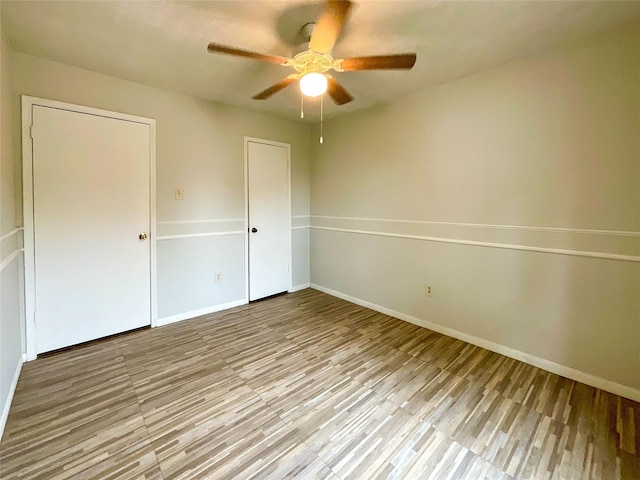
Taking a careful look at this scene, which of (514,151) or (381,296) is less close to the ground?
(514,151)

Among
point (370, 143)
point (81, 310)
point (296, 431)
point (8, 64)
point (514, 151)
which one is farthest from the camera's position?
point (370, 143)

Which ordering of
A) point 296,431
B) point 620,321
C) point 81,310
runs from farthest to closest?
point 81,310, point 620,321, point 296,431

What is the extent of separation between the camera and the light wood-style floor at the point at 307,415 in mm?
1405

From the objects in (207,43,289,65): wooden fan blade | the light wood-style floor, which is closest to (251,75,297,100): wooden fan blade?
(207,43,289,65): wooden fan blade

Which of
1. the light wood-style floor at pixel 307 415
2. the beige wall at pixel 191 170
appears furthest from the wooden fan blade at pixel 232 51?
the light wood-style floor at pixel 307 415

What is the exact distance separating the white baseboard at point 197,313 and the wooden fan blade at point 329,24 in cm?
282

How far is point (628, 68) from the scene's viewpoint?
182 cm

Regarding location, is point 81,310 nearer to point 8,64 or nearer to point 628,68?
point 8,64

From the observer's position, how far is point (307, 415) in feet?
5.69

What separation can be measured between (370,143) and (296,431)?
2910 millimetres

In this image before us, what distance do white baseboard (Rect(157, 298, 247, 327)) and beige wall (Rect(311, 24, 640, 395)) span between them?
173cm

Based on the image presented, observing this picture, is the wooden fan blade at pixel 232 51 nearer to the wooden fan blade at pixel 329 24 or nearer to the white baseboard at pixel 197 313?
the wooden fan blade at pixel 329 24

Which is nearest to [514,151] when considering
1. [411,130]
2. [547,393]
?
[411,130]

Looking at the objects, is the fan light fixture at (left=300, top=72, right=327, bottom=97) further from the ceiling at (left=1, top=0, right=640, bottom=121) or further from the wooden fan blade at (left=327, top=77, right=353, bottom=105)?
the ceiling at (left=1, top=0, right=640, bottom=121)
